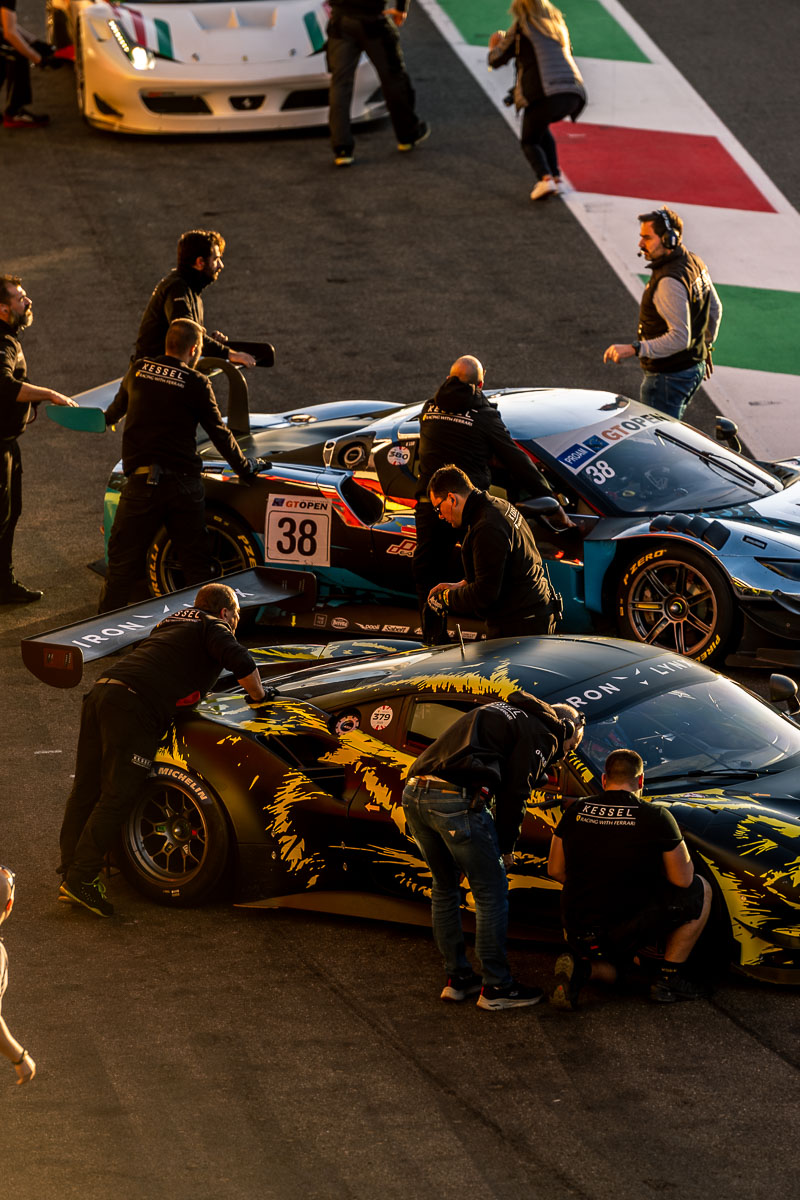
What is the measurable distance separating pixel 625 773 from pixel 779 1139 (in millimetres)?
1484

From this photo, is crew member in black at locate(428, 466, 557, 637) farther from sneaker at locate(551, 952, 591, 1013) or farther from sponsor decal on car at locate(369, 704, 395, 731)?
sneaker at locate(551, 952, 591, 1013)

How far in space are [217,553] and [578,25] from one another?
13144mm

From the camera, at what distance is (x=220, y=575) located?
11.2m

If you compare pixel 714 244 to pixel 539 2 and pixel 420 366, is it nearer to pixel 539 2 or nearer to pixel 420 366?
pixel 539 2

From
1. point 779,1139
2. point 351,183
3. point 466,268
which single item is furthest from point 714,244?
point 779,1139

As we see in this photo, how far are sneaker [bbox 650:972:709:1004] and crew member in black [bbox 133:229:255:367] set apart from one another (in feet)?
20.0

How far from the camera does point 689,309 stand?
40.2ft

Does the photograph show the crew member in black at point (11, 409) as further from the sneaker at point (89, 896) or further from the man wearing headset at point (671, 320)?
the sneaker at point (89, 896)

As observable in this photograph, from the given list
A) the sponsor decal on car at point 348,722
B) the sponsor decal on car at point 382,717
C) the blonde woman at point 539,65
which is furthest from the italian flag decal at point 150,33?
the sponsor decal on car at point 382,717

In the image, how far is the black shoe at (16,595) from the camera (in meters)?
11.6

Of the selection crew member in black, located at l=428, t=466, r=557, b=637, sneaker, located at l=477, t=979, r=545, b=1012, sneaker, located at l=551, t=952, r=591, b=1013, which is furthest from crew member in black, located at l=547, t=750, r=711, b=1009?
crew member in black, located at l=428, t=466, r=557, b=637

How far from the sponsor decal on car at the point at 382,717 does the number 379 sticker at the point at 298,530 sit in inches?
127

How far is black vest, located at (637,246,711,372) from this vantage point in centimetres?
1227

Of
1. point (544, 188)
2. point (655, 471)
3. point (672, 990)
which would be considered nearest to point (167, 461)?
point (655, 471)
